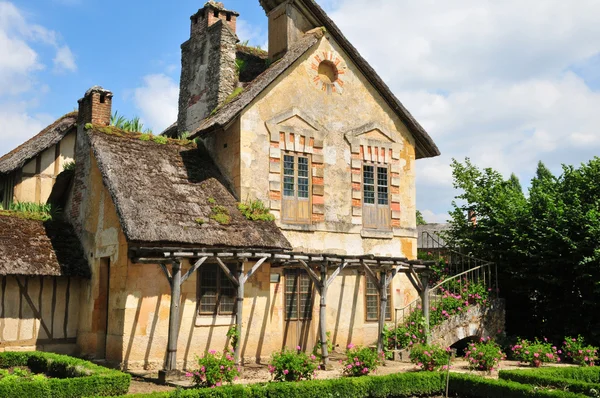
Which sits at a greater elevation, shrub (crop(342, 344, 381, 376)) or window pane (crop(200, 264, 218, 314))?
window pane (crop(200, 264, 218, 314))

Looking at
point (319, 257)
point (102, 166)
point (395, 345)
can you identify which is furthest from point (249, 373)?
point (102, 166)

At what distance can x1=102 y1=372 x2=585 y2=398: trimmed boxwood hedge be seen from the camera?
10.8 metres

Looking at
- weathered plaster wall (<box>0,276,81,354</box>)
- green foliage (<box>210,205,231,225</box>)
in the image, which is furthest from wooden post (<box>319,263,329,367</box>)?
weathered plaster wall (<box>0,276,81,354</box>)

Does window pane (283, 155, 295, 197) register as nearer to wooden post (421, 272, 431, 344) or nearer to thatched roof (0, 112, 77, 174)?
wooden post (421, 272, 431, 344)

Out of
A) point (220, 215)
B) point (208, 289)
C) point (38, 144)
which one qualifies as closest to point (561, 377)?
point (208, 289)

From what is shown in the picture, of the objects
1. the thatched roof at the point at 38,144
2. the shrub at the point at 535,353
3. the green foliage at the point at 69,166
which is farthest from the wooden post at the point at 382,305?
the thatched roof at the point at 38,144

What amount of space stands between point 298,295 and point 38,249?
23.1ft

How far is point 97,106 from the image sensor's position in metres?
18.2

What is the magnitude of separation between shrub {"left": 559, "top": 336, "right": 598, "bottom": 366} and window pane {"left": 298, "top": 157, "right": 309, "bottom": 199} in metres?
8.40

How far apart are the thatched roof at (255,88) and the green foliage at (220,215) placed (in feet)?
7.65

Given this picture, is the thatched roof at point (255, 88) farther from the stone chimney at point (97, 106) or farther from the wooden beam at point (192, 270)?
the wooden beam at point (192, 270)

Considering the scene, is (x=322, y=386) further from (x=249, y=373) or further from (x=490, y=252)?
(x=490, y=252)

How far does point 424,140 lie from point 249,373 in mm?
10073

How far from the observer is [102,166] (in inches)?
621
